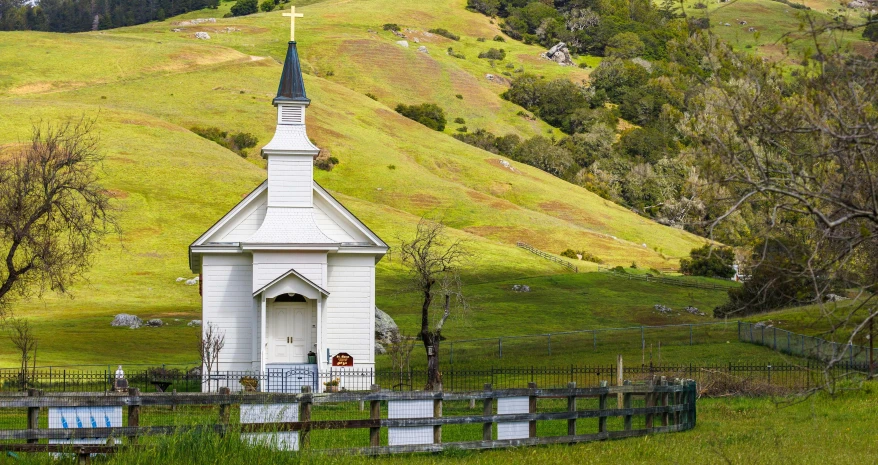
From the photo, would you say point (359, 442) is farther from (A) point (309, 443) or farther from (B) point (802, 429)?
(B) point (802, 429)

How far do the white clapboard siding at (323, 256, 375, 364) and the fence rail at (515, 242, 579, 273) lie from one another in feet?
164

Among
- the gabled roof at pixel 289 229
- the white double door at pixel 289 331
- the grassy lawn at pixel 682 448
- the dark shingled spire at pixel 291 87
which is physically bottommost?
the grassy lawn at pixel 682 448

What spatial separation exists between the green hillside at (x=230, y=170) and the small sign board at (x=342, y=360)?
12804 mm

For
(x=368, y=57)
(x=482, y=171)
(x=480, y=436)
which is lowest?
(x=480, y=436)

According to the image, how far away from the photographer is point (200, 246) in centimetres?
4162

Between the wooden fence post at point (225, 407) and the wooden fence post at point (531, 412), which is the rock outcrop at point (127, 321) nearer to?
the wooden fence post at point (531, 412)

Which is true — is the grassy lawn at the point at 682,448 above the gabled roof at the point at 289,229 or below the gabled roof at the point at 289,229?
below

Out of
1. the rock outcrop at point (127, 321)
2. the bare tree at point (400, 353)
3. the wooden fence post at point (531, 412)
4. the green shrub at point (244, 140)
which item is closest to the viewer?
the wooden fence post at point (531, 412)

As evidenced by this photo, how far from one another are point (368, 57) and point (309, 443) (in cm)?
17539

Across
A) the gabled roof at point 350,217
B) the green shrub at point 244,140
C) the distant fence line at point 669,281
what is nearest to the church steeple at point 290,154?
the gabled roof at point 350,217

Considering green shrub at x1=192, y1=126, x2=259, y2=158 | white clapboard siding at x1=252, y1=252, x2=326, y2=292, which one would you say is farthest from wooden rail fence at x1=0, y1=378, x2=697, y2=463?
green shrub at x1=192, y1=126, x2=259, y2=158

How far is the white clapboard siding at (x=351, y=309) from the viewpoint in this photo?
4122cm

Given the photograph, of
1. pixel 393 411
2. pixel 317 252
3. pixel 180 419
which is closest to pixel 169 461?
pixel 180 419

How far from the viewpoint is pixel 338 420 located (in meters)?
18.3
